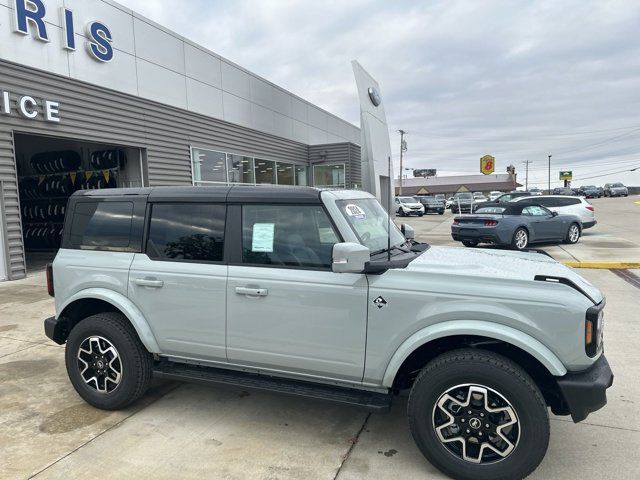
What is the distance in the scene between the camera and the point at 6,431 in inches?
133

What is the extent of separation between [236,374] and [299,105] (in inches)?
A: 808

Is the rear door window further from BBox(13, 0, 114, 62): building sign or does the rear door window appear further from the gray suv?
BBox(13, 0, 114, 62): building sign

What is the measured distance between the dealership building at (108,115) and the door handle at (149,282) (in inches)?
315

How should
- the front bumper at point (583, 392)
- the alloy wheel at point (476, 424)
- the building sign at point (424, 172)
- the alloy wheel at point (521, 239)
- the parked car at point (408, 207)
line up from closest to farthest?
the front bumper at point (583, 392), the alloy wheel at point (476, 424), the alloy wheel at point (521, 239), the parked car at point (408, 207), the building sign at point (424, 172)

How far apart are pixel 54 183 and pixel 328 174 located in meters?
13.0

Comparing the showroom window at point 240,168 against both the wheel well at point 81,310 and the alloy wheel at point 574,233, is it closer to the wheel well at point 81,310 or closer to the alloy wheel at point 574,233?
the alloy wheel at point 574,233

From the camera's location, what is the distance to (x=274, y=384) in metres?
3.19

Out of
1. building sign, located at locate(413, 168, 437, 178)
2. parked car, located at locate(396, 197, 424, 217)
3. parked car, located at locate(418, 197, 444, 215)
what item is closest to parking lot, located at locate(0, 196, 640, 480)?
parked car, located at locate(396, 197, 424, 217)

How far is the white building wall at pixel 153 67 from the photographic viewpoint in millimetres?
10094

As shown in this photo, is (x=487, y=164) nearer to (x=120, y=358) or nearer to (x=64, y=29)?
(x=64, y=29)

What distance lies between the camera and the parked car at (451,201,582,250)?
12.4m

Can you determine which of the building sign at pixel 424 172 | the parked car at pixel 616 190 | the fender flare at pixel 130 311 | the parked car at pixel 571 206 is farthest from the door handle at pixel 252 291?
the building sign at pixel 424 172

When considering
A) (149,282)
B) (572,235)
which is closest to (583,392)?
(149,282)

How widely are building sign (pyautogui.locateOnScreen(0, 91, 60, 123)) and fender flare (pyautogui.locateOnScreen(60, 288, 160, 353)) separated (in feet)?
25.6
